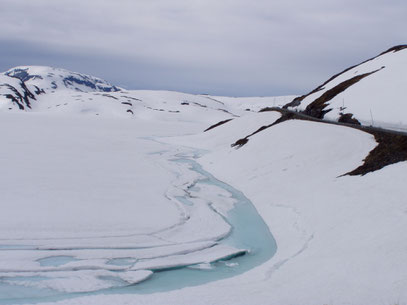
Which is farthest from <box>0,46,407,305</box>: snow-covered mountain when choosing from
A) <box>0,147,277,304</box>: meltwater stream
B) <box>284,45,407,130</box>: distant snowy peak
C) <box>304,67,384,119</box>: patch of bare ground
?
<box>304,67,384,119</box>: patch of bare ground

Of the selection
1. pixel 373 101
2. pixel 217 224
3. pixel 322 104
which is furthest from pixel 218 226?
pixel 322 104

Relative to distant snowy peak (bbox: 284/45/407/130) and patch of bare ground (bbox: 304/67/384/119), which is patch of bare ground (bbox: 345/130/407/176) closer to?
distant snowy peak (bbox: 284/45/407/130)

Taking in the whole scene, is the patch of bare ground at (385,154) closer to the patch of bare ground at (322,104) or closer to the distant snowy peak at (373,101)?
the distant snowy peak at (373,101)

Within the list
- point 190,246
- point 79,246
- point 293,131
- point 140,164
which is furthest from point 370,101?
point 79,246

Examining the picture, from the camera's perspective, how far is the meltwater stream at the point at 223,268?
33.9 feet

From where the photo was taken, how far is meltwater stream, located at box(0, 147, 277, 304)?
10328mm

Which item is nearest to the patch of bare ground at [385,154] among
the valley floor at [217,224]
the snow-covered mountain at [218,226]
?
the snow-covered mountain at [218,226]

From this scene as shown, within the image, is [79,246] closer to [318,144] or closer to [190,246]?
[190,246]

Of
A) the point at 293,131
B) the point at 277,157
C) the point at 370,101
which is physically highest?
the point at 370,101

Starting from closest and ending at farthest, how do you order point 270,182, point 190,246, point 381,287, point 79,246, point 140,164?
point 381,287
point 79,246
point 190,246
point 270,182
point 140,164

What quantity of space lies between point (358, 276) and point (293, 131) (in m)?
26.1

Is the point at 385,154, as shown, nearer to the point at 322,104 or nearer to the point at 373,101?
the point at 373,101

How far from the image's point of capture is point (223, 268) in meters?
13.2

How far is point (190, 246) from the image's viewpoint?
14586 millimetres
